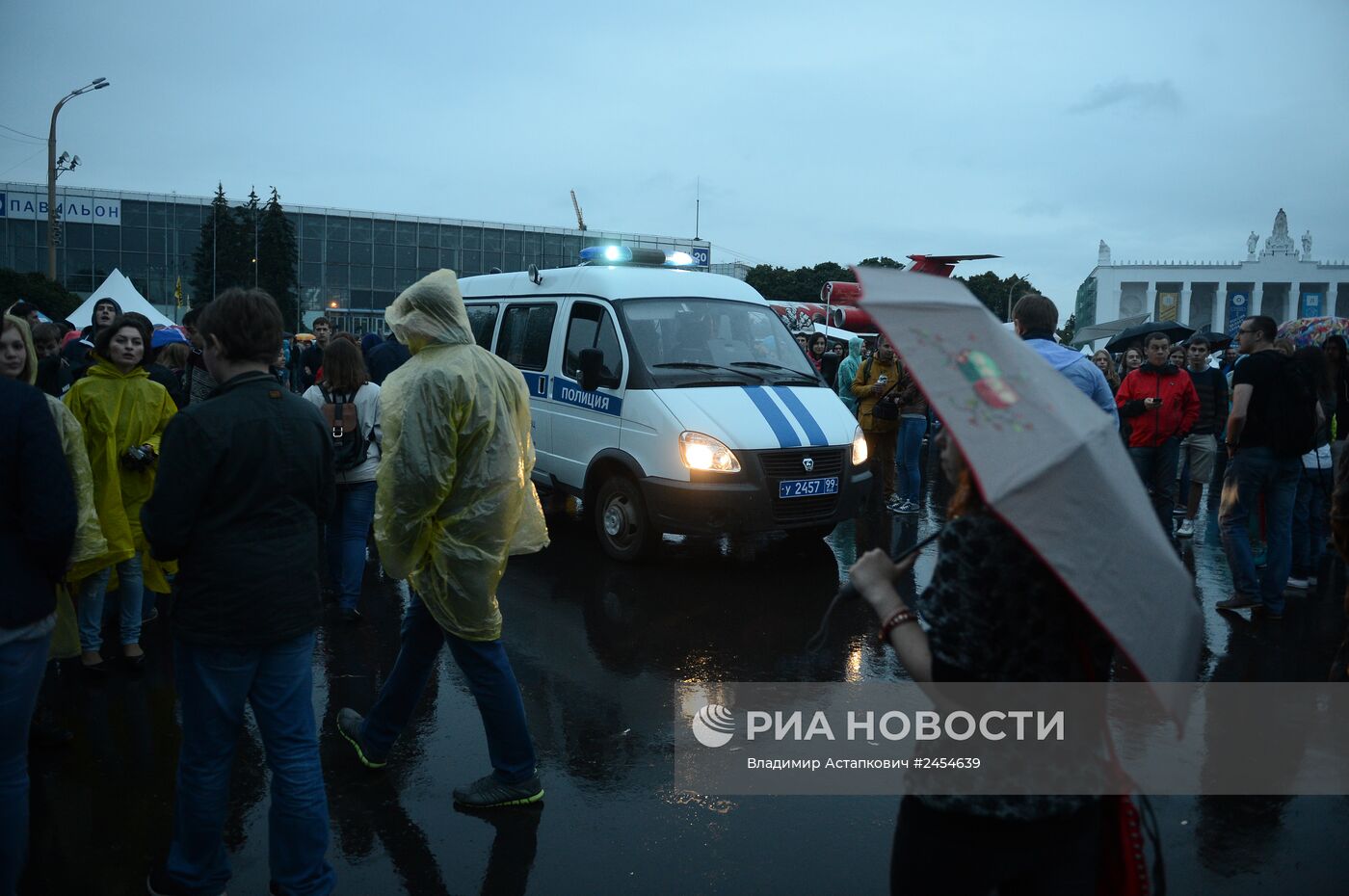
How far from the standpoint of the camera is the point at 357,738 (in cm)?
404

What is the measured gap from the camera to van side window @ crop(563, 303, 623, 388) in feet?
25.4

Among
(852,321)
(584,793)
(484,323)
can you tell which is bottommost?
(584,793)

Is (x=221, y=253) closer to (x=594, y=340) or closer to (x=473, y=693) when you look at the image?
(x=594, y=340)

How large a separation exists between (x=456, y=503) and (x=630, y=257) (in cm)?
596

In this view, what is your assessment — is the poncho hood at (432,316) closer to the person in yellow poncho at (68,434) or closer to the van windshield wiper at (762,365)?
the person in yellow poncho at (68,434)

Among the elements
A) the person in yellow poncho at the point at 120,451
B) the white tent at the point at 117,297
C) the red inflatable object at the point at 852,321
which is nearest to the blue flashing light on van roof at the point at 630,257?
the person in yellow poncho at the point at 120,451

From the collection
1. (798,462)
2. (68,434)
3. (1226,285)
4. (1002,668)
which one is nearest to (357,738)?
(68,434)

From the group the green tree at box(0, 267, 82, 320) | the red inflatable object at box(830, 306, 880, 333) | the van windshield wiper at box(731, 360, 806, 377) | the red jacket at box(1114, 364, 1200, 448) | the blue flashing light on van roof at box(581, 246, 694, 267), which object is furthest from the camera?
the red inflatable object at box(830, 306, 880, 333)

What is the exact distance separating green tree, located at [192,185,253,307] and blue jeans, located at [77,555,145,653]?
2464 inches

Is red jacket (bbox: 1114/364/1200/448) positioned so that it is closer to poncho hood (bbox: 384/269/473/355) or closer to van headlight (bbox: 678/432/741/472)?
van headlight (bbox: 678/432/741/472)

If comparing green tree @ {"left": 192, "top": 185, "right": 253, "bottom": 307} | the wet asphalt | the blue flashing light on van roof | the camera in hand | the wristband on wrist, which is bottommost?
the wet asphalt

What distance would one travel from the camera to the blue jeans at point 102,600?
5004mm

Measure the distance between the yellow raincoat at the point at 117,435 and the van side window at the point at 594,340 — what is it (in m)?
3.48

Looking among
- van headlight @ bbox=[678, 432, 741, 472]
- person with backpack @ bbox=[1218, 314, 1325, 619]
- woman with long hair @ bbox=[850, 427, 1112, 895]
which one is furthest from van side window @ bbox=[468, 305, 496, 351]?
woman with long hair @ bbox=[850, 427, 1112, 895]
